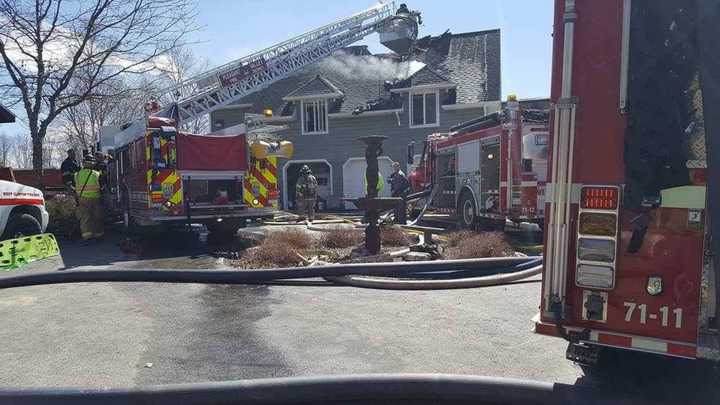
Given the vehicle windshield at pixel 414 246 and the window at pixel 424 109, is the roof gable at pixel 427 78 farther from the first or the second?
the vehicle windshield at pixel 414 246

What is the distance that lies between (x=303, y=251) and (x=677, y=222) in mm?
6160

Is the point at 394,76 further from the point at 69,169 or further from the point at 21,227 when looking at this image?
the point at 21,227

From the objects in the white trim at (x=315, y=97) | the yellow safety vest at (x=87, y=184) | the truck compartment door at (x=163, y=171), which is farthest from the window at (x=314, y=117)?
the truck compartment door at (x=163, y=171)

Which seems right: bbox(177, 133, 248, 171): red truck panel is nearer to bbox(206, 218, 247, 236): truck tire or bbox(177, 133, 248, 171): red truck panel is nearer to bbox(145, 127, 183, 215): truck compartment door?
bbox(145, 127, 183, 215): truck compartment door

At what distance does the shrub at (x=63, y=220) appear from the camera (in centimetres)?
1100

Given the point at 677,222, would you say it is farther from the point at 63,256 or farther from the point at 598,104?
the point at 63,256

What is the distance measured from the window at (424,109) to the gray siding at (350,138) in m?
0.21

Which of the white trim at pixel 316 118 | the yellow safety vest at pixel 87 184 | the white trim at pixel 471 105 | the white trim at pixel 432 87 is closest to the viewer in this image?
the yellow safety vest at pixel 87 184

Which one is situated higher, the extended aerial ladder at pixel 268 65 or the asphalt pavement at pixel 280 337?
the extended aerial ladder at pixel 268 65

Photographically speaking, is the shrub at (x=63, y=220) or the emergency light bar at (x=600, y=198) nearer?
the emergency light bar at (x=600, y=198)

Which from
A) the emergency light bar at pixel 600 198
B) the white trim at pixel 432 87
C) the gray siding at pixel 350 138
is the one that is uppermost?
the white trim at pixel 432 87

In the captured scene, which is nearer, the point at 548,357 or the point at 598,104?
the point at 598,104

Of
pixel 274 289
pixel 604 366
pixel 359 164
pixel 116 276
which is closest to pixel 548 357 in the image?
pixel 604 366

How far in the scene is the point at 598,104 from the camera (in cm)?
268
